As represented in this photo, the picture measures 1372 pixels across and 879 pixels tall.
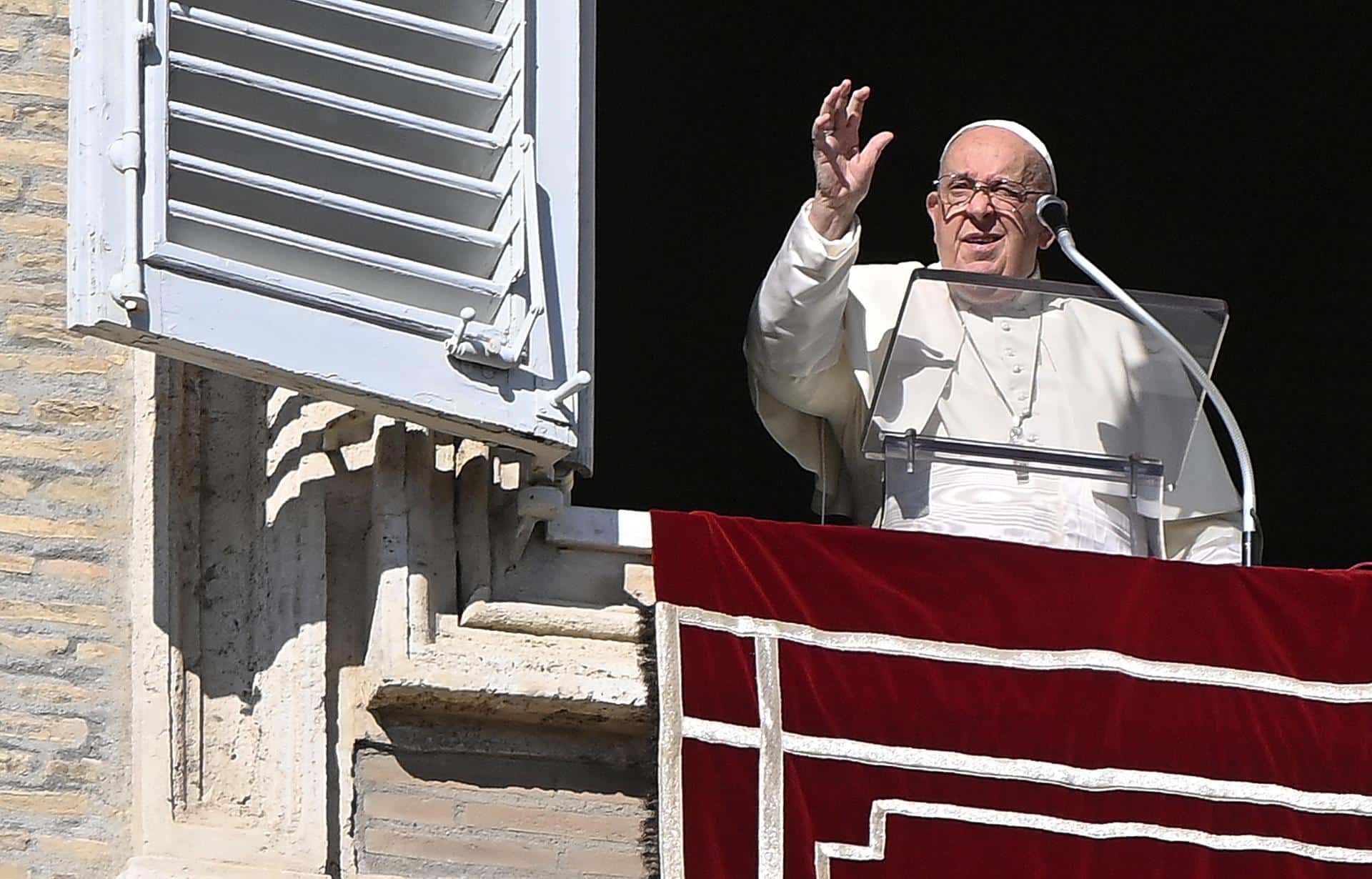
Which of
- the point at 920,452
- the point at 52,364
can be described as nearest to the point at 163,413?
the point at 52,364

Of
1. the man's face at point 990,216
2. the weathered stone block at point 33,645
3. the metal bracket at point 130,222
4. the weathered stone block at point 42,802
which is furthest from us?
the man's face at point 990,216

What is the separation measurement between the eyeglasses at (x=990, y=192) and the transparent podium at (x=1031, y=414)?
0.51m

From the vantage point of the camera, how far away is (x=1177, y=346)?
22.5 ft

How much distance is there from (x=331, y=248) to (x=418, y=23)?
1.62 ft

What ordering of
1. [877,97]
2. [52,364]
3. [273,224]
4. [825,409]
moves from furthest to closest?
[877,97] < [825,409] < [52,364] < [273,224]

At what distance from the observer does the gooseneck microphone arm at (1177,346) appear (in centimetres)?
667

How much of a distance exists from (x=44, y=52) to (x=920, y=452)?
1.74 m

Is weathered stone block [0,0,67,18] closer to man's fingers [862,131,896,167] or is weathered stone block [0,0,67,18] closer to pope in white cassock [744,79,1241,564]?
pope in white cassock [744,79,1241,564]

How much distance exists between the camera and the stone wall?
20.5 ft

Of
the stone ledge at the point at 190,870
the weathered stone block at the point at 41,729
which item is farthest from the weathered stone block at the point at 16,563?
→ the stone ledge at the point at 190,870

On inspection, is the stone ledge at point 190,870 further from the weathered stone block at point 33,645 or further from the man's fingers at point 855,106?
the man's fingers at point 855,106

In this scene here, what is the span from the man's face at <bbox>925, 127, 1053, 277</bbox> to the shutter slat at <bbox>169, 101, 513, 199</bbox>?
4.60ft

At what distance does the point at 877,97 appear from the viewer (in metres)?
9.76

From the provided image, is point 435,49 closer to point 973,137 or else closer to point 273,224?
point 273,224
